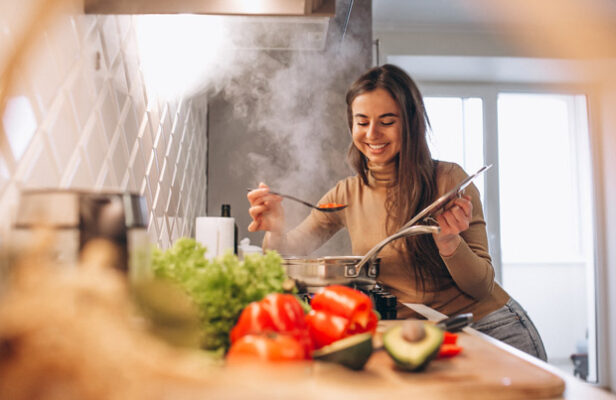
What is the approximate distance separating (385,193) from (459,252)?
53cm

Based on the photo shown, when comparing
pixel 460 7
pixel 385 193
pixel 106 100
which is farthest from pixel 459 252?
pixel 460 7

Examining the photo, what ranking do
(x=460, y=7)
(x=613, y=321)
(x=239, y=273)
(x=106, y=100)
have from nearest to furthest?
1. (x=239, y=273)
2. (x=106, y=100)
3. (x=460, y=7)
4. (x=613, y=321)

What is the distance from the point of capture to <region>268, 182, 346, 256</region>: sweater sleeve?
1858 mm

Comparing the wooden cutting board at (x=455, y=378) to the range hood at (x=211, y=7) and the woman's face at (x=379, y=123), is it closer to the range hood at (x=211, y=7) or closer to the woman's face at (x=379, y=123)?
the range hood at (x=211, y=7)

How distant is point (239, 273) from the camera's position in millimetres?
732

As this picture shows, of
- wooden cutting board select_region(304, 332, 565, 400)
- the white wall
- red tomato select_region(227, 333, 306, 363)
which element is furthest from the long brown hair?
the white wall

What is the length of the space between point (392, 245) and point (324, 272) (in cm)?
51

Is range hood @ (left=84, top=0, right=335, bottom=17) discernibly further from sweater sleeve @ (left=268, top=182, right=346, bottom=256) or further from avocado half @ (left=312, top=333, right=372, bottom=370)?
sweater sleeve @ (left=268, top=182, right=346, bottom=256)

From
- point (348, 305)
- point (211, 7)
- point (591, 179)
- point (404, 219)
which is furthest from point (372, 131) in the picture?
point (591, 179)

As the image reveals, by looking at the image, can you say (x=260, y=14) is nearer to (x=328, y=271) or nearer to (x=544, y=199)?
(x=328, y=271)

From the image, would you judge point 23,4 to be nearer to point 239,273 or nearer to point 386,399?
point 239,273

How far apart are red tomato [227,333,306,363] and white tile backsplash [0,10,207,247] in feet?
0.99

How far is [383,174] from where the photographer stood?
5.98 ft

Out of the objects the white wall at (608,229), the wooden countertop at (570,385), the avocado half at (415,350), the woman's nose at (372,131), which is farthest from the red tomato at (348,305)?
the white wall at (608,229)
